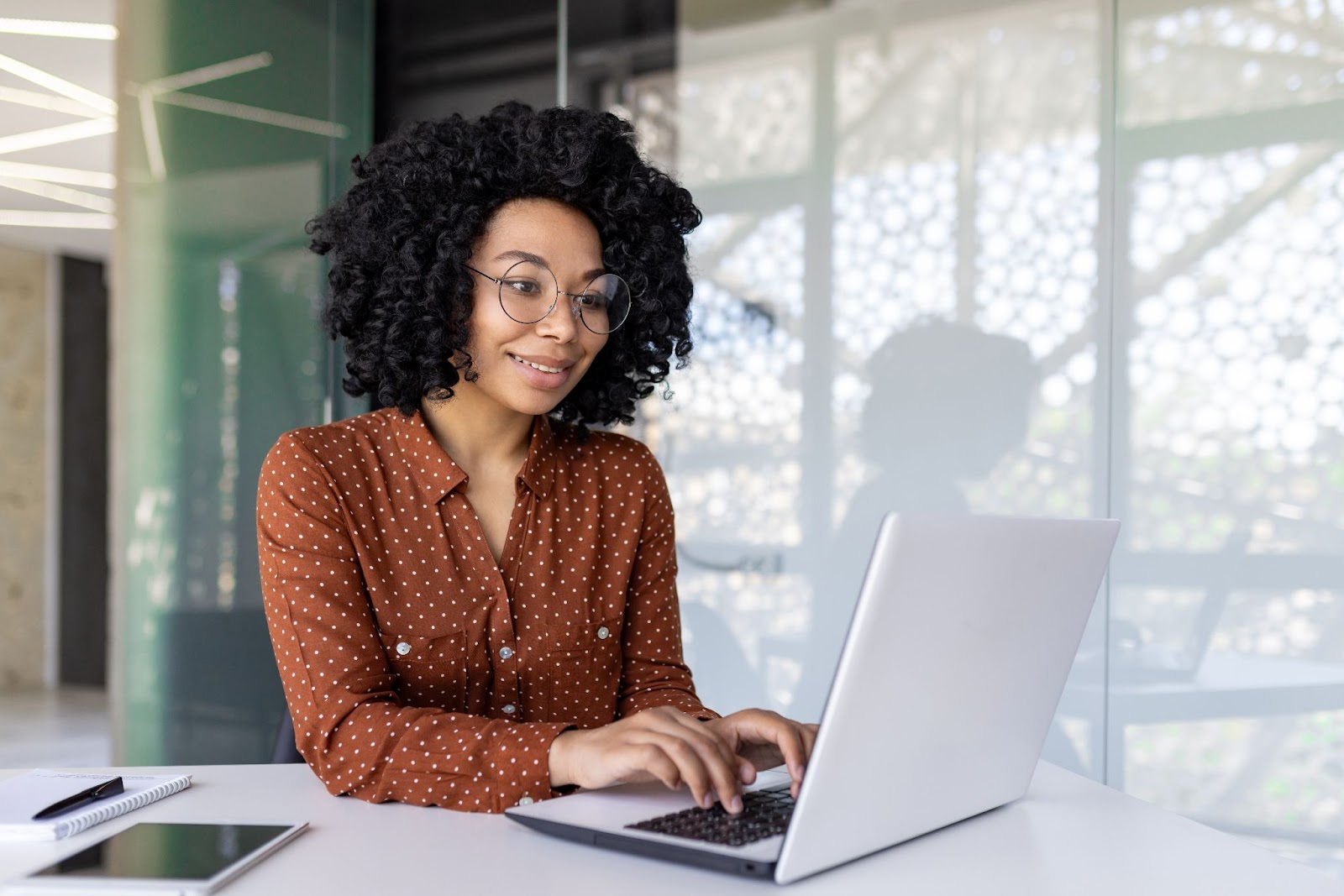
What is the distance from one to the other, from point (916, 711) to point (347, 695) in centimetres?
67

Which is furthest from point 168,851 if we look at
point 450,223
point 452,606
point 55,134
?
point 55,134

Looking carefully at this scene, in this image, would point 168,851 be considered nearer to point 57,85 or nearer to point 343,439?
point 343,439

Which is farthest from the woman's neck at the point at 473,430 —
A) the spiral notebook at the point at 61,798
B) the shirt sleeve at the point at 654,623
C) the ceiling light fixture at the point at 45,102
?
the ceiling light fixture at the point at 45,102

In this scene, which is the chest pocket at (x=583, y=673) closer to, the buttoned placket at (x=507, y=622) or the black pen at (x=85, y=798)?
the buttoned placket at (x=507, y=622)

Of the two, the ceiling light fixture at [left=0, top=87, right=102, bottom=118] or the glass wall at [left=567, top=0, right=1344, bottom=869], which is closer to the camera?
the glass wall at [left=567, top=0, right=1344, bottom=869]

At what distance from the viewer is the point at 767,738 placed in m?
1.25

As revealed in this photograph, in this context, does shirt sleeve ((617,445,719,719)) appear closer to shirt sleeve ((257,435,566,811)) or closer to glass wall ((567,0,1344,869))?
shirt sleeve ((257,435,566,811))

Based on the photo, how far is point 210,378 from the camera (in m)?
3.46

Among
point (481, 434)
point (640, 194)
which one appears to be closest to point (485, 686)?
point (481, 434)

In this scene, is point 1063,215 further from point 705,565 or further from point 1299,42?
point 705,565

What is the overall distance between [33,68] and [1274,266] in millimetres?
3691

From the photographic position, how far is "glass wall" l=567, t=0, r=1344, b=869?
8.36ft

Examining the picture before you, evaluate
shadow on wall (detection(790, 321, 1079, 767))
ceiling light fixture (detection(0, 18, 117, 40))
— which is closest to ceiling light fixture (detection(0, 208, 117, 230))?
ceiling light fixture (detection(0, 18, 117, 40))

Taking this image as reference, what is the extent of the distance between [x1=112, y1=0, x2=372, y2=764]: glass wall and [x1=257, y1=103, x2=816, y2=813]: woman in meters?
1.67
